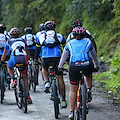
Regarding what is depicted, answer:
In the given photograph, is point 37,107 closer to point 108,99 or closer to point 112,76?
point 108,99

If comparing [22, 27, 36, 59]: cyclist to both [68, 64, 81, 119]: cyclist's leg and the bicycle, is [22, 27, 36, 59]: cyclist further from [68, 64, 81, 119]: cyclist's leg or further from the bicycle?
[68, 64, 81, 119]: cyclist's leg

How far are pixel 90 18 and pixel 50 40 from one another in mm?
10731

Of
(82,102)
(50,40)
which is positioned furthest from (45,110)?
(82,102)

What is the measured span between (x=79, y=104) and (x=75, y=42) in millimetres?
1255

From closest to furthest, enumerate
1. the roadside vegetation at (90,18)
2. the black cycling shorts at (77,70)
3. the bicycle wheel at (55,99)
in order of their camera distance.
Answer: the black cycling shorts at (77,70)
the bicycle wheel at (55,99)
the roadside vegetation at (90,18)

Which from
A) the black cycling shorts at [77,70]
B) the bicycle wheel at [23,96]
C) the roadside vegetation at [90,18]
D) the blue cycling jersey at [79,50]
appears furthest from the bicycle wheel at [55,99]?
the roadside vegetation at [90,18]

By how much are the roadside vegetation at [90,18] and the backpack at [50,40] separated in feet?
9.31

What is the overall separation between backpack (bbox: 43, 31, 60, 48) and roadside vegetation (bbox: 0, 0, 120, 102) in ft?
9.31

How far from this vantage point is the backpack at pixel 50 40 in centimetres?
729

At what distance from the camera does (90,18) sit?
17594mm

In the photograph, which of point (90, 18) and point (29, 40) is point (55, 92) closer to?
point (29, 40)

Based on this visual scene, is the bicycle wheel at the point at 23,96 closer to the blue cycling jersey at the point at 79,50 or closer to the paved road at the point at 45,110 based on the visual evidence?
the paved road at the point at 45,110

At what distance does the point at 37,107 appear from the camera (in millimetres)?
7797

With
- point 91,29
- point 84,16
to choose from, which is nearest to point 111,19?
point 91,29
